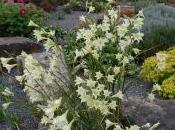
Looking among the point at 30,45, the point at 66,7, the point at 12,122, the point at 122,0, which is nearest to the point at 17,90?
the point at 12,122

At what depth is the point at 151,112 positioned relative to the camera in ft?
16.5

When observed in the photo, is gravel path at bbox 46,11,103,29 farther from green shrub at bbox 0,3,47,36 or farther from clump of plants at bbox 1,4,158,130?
clump of plants at bbox 1,4,158,130

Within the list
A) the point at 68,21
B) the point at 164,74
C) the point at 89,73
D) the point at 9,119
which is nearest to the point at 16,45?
the point at 164,74

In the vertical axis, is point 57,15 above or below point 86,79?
below

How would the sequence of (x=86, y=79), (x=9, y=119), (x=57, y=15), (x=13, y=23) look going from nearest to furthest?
(x=86, y=79)
(x=9, y=119)
(x=13, y=23)
(x=57, y=15)

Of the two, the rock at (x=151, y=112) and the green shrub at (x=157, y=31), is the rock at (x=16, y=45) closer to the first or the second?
the green shrub at (x=157, y=31)

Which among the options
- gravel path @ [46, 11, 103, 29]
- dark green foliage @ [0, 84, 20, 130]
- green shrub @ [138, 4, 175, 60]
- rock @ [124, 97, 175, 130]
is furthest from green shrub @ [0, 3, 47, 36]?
rock @ [124, 97, 175, 130]

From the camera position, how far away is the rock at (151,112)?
4.89 meters

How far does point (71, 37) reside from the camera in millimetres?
8383

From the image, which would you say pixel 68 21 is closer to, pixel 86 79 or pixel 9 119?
pixel 9 119

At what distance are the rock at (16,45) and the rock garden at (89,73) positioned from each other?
0.05ft

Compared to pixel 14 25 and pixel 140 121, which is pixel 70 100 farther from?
pixel 14 25

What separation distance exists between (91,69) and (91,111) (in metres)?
0.42

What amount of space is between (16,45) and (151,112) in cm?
377
